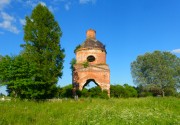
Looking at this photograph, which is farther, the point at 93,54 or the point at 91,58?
the point at 91,58

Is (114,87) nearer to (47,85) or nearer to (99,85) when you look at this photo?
(99,85)

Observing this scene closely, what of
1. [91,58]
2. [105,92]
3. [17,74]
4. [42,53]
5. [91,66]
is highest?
[91,58]

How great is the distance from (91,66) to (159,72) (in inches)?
683

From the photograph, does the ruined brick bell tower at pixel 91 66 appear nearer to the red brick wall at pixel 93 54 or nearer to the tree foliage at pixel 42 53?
the red brick wall at pixel 93 54

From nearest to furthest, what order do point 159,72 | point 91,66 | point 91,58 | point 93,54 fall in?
point 91,66
point 93,54
point 91,58
point 159,72

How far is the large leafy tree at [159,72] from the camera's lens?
148 ft

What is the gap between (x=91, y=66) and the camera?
3272 cm

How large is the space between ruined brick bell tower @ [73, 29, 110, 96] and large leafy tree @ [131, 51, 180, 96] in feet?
48.3

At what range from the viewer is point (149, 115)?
8.36 meters

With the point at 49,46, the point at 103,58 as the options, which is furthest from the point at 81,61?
the point at 49,46

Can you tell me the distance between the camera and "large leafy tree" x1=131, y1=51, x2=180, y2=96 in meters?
45.2

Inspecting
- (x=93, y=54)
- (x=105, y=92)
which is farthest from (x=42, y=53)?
(x=105, y=92)

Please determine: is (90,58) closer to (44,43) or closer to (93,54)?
(93,54)

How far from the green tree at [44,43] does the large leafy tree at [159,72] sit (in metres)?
20.8
